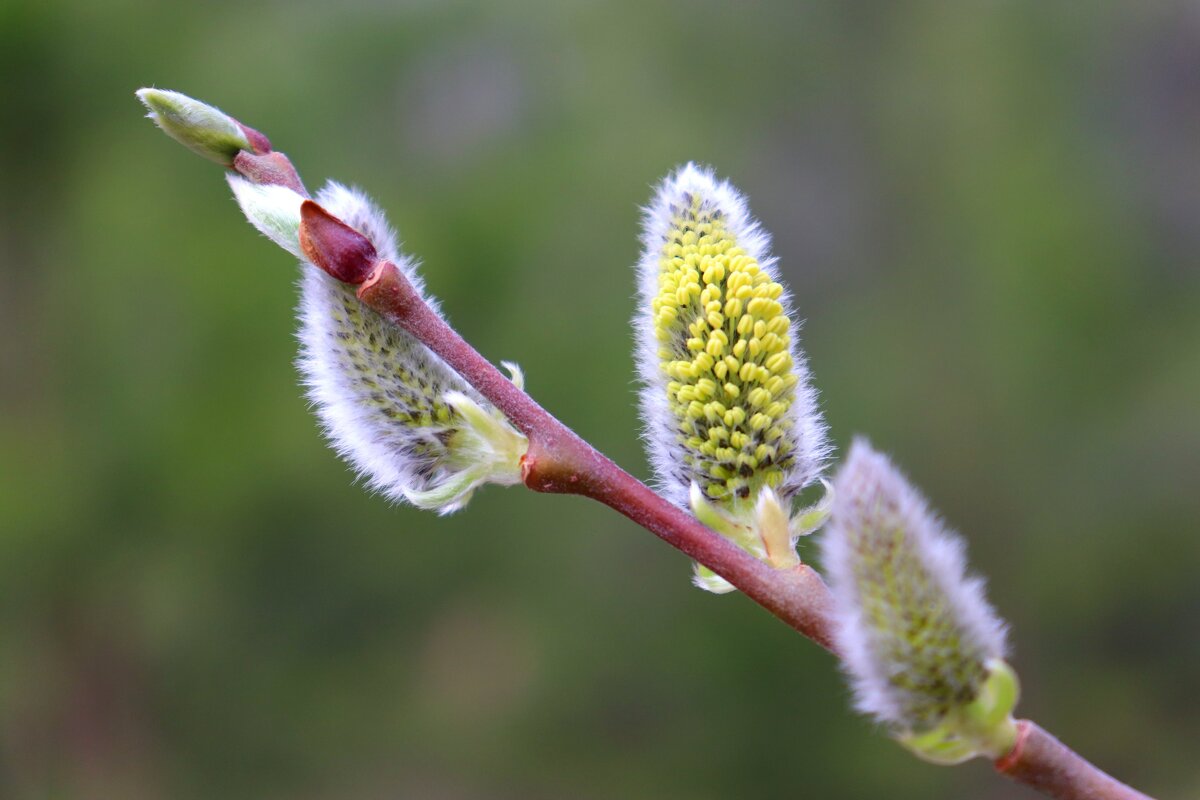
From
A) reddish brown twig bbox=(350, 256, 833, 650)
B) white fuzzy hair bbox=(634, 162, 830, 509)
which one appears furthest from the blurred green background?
reddish brown twig bbox=(350, 256, 833, 650)

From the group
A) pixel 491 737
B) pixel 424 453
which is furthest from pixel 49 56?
pixel 424 453

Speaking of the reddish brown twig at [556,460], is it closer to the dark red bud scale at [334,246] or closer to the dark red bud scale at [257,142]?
the dark red bud scale at [334,246]

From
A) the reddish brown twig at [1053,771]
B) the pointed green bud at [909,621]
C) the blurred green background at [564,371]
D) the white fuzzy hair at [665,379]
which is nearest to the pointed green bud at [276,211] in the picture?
the white fuzzy hair at [665,379]

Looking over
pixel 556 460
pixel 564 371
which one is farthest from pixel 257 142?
pixel 564 371

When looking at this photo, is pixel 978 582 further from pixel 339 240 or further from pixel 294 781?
pixel 294 781

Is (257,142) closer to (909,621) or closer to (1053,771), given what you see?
(909,621)

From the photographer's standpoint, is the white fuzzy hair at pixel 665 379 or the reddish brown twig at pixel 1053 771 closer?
the reddish brown twig at pixel 1053 771

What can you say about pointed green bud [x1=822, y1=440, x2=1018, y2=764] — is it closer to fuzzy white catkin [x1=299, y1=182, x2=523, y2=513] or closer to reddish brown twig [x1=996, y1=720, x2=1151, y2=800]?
reddish brown twig [x1=996, y1=720, x2=1151, y2=800]

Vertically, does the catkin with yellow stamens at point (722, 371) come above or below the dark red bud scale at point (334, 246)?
above

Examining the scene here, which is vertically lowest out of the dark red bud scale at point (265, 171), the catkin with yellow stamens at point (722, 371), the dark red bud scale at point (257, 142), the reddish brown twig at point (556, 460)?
the reddish brown twig at point (556, 460)
